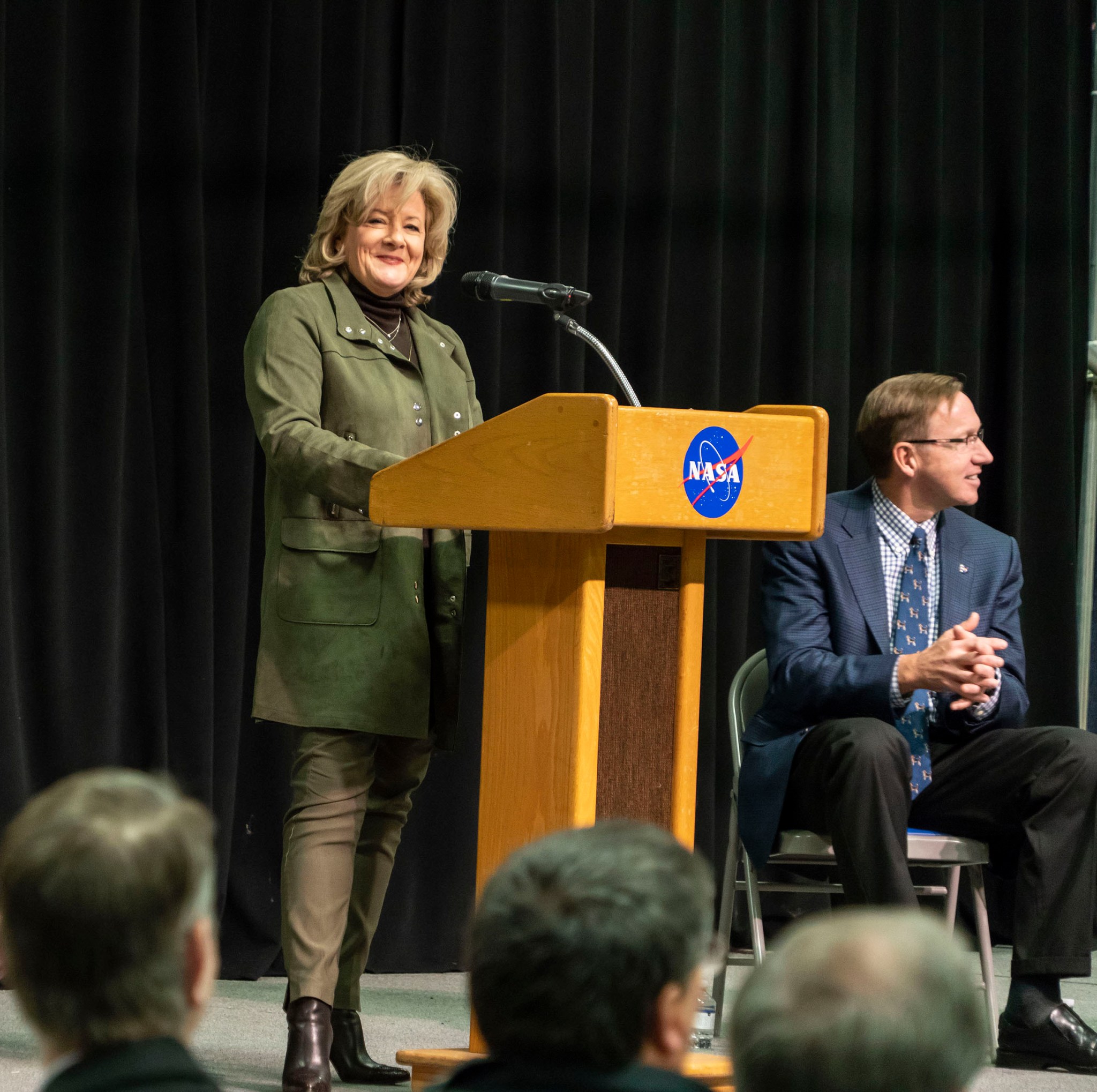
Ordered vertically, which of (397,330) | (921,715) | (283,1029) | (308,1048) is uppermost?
(397,330)

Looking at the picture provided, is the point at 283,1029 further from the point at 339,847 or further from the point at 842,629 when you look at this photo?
the point at 842,629

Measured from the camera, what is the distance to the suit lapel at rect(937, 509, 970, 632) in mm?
2994

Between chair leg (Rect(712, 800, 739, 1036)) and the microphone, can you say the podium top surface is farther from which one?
chair leg (Rect(712, 800, 739, 1036))

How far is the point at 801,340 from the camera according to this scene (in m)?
4.12

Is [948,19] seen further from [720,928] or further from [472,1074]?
[472,1074]

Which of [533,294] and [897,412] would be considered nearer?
[533,294]

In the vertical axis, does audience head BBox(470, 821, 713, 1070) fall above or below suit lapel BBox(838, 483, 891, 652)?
below

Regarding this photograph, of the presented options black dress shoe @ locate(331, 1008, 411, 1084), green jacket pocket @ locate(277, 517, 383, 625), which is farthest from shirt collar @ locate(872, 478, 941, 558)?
black dress shoe @ locate(331, 1008, 411, 1084)

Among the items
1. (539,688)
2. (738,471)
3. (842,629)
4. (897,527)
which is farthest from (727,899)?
(738,471)

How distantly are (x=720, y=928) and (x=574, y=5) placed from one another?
7.36 ft

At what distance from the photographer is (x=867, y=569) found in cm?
296

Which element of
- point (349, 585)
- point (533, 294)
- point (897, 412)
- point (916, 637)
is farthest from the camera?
point (897, 412)

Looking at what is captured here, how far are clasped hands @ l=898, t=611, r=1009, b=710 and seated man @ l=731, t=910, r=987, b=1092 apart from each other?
1938 mm

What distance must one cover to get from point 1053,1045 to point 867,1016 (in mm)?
2181
